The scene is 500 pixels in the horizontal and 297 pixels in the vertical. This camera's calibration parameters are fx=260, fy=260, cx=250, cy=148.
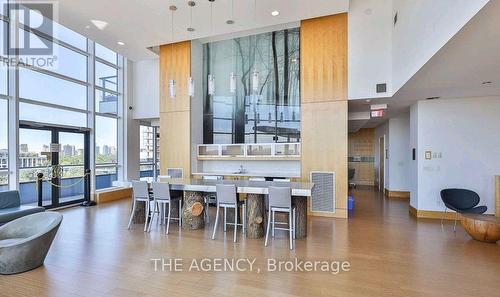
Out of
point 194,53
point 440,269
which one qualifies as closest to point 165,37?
point 194,53

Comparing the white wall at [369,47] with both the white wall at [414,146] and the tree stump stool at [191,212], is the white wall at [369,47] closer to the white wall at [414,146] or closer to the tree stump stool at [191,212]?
the white wall at [414,146]

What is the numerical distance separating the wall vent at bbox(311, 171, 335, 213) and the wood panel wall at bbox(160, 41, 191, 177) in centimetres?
335

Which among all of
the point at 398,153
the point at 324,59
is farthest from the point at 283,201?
the point at 398,153

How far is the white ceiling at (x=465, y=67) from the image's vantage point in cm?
253

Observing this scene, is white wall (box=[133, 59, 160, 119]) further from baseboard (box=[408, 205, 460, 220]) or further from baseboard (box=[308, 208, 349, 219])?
baseboard (box=[408, 205, 460, 220])

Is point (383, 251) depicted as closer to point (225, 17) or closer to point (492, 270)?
point (492, 270)

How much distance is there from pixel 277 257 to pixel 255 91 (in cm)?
495

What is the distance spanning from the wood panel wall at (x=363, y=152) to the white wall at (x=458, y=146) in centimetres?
553

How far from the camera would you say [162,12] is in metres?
5.41

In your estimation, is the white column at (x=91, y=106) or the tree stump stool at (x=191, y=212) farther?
the white column at (x=91, y=106)

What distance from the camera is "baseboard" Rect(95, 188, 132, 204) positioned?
758 centimetres

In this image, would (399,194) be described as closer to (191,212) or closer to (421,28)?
(421,28)

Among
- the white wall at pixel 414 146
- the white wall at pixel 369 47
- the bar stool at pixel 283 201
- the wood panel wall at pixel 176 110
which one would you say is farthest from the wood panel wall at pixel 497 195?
the wood panel wall at pixel 176 110

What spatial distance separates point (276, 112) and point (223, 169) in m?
2.19
